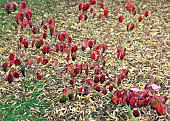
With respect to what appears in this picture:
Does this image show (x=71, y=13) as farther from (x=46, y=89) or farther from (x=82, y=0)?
(x=46, y=89)

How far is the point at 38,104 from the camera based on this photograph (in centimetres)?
329

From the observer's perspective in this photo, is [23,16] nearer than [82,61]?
Yes

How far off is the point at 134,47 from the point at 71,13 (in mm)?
1497

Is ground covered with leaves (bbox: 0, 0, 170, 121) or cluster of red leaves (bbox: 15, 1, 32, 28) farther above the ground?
cluster of red leaves (bbox: 15, 1, 32, 28)

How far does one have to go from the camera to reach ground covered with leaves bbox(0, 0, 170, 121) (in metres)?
3.18

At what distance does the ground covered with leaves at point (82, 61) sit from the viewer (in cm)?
318

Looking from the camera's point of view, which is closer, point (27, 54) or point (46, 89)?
point (46, 89)

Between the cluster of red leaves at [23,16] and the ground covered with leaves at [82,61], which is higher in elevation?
the cluster of red leaves at [23,16]

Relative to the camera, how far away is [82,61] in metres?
3.98

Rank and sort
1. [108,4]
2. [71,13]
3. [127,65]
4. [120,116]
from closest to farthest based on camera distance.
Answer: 1. [120,116]
2. [127,65]
3. [71,13]
4. [108,4]

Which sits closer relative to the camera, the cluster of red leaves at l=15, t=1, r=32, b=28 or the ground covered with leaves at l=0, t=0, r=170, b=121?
the ground covered with leaves at l=0, t=0, r=170, b=121

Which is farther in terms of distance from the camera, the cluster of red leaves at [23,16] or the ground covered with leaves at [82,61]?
the cluster of red leaves at [23,16]

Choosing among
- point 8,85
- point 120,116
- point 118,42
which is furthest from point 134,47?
point 8,85

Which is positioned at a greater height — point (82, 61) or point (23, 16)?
point (23, 16)
